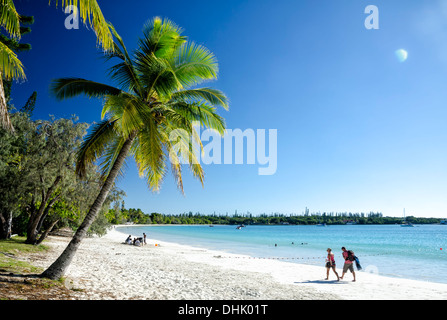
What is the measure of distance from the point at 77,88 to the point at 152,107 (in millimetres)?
2318

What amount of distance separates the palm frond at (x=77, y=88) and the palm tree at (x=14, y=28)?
973 mm

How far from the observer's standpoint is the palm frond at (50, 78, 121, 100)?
7.92m

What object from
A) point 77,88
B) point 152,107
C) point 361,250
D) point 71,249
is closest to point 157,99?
point 152,107

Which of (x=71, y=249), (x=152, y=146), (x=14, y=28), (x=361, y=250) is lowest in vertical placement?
(x=361, y=250)

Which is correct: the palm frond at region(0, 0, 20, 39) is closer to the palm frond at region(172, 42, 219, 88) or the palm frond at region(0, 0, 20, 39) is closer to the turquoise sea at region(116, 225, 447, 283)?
the palm frond at region(172, 42, 219, 88)

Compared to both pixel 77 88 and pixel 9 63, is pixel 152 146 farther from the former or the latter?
pixel 9 63

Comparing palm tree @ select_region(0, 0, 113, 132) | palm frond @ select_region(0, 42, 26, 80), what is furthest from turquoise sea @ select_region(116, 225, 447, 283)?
palm frond @ select_region(0, 42, 26, 80)

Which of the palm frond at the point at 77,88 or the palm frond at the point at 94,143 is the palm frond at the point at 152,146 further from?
the palm frond at the point at 77,88

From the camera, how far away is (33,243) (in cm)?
1497

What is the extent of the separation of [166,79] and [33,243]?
1322 centimetres

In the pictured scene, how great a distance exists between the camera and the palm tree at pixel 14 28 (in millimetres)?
5160

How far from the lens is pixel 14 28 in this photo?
622cm
